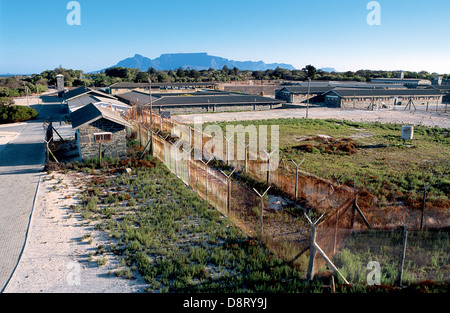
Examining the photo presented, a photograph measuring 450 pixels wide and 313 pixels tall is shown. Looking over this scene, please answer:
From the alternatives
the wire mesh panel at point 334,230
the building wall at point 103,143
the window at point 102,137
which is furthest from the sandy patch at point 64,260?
the window at point 102,137

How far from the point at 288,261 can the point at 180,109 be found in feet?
141

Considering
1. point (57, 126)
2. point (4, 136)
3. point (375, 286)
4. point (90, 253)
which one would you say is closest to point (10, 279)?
point (90, 253)

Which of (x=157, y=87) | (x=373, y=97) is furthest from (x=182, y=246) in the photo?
(x=157, y=87)

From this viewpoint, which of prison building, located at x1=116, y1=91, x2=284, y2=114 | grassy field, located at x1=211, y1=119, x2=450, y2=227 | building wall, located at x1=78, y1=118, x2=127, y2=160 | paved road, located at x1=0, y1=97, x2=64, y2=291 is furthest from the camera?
prison building, located at x1=116, y1=91, x2=284, y2=114

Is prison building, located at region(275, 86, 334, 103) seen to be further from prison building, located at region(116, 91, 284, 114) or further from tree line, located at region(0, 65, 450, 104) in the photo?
tree line, located at region(0, 65, 450, 104)

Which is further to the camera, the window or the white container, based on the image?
the white container

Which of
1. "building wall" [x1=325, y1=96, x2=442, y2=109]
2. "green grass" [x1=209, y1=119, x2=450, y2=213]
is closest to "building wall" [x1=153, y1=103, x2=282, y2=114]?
"building wall" [x1=325, y1=96, x2=442, y2=109]

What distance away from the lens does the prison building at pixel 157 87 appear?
7080 cm

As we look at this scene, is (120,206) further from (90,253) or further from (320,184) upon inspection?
(320,184)

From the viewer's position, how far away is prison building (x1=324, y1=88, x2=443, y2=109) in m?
62.2

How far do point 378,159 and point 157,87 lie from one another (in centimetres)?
6512

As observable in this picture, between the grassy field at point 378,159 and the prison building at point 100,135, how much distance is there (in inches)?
452

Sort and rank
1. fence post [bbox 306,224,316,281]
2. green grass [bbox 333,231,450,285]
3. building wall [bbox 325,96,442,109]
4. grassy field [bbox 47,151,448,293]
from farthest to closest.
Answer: building wall [bbox 325,96,442,109], green grass [bbox 333,231,450,285], grassy field [bbox 47,151,448,293], fence post [bbox 306,224,316,281]

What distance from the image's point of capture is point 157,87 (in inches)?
3130
